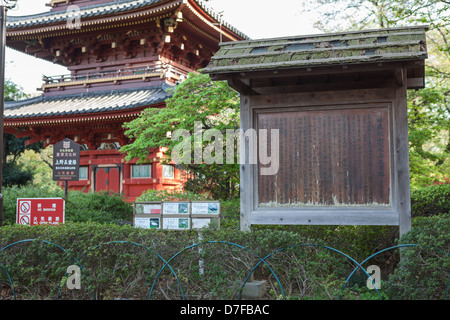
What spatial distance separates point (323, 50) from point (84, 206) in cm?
814

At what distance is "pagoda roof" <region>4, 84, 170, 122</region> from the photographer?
14.7 meters

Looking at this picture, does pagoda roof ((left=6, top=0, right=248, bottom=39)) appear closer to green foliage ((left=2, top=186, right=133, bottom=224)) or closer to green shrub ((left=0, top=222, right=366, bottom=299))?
green foliage ((left=2, top=186, right=133, bottom=224))

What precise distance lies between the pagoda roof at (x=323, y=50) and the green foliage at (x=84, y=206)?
6247 mm

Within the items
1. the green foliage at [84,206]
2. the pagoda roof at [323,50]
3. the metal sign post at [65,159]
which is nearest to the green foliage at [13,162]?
the green foliage at [84,206]

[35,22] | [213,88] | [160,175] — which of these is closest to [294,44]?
[213,88]

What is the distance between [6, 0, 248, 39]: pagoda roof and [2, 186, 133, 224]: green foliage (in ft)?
22.5

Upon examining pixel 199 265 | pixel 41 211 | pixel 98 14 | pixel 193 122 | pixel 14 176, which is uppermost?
pixel 98 14

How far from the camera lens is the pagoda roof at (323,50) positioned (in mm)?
5738

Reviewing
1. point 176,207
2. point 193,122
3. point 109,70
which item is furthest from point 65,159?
point 109,70

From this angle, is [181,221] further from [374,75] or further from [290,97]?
[374,75]

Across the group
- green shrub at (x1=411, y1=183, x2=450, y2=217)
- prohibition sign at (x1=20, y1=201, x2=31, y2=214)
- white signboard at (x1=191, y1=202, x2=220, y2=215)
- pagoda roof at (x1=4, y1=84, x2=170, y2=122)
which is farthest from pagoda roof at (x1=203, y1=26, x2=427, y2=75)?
pagoda roof at (x1=4, y1=84, x2=170, y2=122)

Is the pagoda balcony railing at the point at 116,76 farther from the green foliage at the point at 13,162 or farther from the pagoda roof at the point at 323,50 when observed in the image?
the pagoda roof at the point at 323,50

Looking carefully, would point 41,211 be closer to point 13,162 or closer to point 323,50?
point 323,50

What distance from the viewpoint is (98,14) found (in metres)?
16.1
